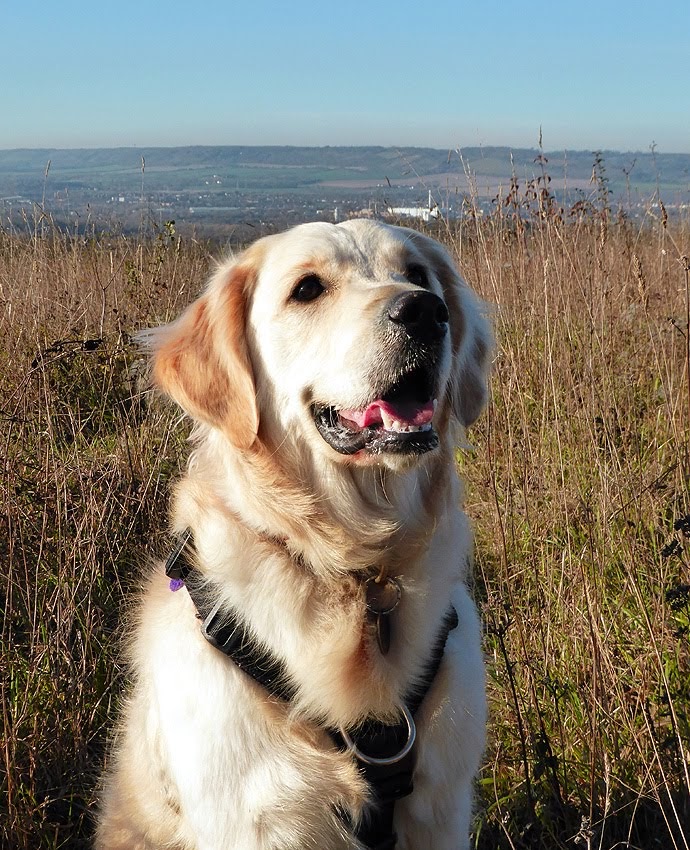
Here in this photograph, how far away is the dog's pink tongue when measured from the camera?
2023mm

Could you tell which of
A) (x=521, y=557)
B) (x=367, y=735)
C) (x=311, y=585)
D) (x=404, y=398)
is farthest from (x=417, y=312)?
(x=521, y=557)

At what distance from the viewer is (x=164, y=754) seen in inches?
79.4

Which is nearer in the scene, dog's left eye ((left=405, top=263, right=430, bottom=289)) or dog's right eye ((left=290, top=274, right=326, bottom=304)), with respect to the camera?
dog's right eye ((left=290, top=274, right=326, bottom=304))

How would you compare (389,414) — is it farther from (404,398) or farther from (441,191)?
(441,191)

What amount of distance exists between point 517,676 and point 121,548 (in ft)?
4.89

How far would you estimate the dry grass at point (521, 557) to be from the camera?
2449 mm

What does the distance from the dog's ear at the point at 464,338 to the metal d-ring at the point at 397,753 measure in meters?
0.83

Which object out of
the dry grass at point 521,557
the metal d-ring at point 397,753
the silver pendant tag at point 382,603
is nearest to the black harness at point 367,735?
the metal d-ring at point 397,753

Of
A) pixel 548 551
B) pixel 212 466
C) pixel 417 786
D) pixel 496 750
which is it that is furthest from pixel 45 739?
pixel 548 551

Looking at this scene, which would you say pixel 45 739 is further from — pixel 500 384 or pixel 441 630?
pixel 500 384

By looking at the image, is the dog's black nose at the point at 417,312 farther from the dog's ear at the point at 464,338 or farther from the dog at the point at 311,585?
the dog's ear at the point at 464,338

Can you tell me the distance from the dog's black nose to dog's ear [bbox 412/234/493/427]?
1.33ft

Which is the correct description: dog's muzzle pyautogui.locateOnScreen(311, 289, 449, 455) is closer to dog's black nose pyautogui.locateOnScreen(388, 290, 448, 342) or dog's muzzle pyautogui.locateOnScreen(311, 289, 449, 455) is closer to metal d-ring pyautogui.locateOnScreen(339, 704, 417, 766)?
dog's black nose pyautogui.locateOnScreen(388, 290, 448, 342)

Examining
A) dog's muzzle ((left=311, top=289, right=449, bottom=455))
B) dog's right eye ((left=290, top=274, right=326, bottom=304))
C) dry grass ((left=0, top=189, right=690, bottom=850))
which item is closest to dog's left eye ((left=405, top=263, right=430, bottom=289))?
dog's right eye ((left=290, top=274, right=326, bottom=304))
